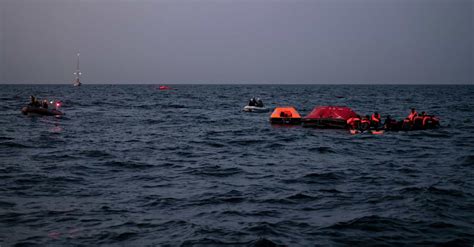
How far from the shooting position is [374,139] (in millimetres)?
31562

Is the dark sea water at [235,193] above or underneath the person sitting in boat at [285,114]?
underneath

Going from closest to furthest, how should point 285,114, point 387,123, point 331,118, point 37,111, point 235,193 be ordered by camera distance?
1. point 235,193
2. point 387,123
3. point 331,118
4. point 285,114
5. point 37,111

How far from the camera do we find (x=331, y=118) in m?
37.1

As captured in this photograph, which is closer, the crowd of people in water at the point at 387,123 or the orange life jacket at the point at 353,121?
the crowd of people in water at the point at 387,123

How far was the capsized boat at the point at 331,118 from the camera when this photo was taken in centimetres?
3659

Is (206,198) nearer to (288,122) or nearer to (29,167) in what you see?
(29,167)

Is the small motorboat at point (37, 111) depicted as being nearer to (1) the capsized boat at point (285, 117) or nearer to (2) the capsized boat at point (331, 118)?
(1) the capsized boat at point (285, 117)

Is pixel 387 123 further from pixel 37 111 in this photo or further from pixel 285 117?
pixel 37 111

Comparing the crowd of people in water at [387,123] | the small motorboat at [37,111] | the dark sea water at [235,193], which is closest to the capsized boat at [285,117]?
the crowd of people in water at [387,123]

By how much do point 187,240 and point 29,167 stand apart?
40.8ft

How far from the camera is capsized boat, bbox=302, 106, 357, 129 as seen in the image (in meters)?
36.6

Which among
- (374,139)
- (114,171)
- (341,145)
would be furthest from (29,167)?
(374,139)

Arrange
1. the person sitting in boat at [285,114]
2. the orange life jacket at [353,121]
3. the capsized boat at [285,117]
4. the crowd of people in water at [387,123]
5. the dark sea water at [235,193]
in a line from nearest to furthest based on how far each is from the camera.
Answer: the dark sea water at [235,193] → the crowd of people in water at [387,123] → the orange life jacket at [353,121] → the capsized boat at [285,117] → the person sitting in boat at [285,114]

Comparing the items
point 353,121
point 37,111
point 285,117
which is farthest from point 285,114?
point 37,111
